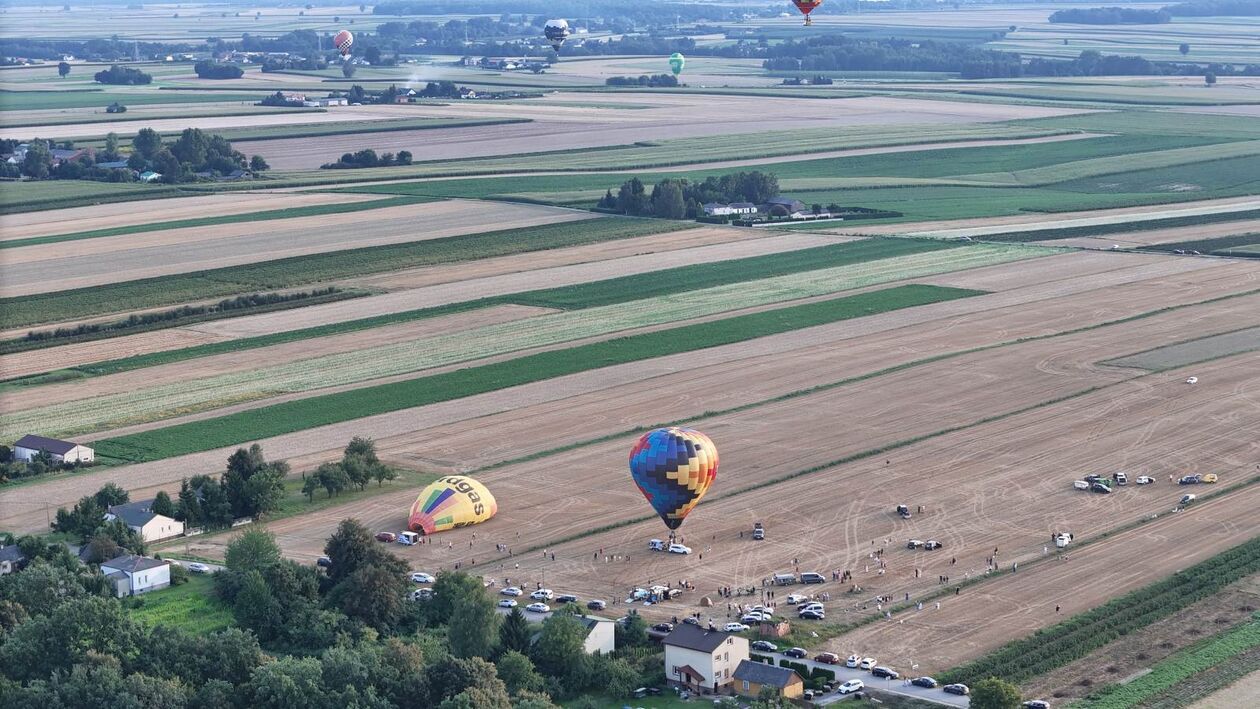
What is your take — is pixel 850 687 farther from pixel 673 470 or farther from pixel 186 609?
pixel 186 609

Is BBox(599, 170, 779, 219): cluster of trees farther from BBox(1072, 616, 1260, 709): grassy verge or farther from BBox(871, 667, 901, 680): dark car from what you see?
BBox(871, 667, 901, 680): dark car

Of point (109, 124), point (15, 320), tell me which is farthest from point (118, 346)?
point (109, 124)

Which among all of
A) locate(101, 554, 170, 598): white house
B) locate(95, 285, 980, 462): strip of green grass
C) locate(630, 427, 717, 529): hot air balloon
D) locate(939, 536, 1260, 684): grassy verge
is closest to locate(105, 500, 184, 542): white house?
locate(101, 554, 170, 598): white house

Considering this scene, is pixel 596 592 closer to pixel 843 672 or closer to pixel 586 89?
pixel 843 672

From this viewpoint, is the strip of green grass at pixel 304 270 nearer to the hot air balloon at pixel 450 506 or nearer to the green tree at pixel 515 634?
the hot air balloon at pixel 450 506

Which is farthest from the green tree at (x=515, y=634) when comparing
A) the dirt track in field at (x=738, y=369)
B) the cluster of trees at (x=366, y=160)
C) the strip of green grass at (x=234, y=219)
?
the cluster of trees at (x=366, y=160)

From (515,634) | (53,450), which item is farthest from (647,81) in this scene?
(515,634)
